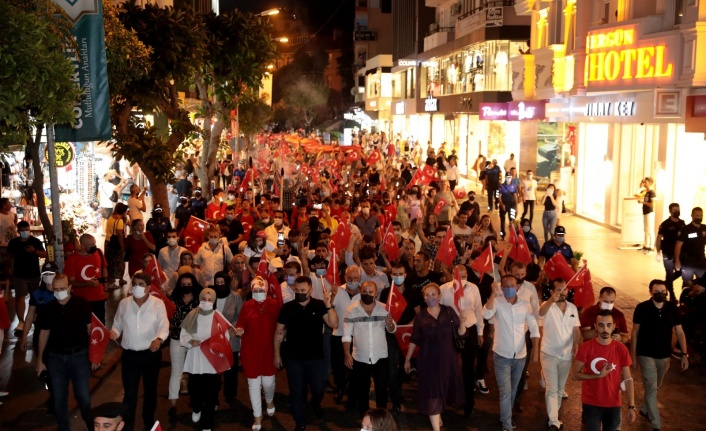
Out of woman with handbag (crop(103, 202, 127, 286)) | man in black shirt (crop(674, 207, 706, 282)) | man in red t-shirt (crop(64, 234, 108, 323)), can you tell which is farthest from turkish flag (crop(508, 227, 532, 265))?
woman with handbag (crop(103, 202, 127, 286))

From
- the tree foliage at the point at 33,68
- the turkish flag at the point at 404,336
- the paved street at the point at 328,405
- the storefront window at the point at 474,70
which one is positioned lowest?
the paved street at the point at 328,405

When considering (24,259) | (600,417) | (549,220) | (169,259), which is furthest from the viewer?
(549,220)

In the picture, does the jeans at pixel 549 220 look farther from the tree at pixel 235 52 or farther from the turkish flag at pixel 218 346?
the turkish flag at pixel 218 346

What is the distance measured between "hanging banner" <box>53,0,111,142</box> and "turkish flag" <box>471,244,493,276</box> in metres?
4.79

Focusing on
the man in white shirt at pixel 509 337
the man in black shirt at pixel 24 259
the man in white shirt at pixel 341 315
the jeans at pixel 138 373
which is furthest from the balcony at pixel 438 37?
the jeans at pixel 138 373

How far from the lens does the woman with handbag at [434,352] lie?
8.76m

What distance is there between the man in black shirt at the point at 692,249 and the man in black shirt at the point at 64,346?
31.1ft

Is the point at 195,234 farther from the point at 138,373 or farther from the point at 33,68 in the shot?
the point at 33,68

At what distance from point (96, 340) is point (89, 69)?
3.53m

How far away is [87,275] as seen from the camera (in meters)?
11.2

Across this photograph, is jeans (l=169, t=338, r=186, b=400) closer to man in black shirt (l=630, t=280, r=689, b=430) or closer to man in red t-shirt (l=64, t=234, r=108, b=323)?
man in red t-shirt (l=64, t=234, r=108, b=323)

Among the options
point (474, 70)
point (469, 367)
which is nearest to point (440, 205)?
point (469, 367)

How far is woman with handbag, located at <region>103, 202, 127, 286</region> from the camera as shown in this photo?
15586 millimetres

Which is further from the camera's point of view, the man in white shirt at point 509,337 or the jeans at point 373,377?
the jeans at point 373,377
